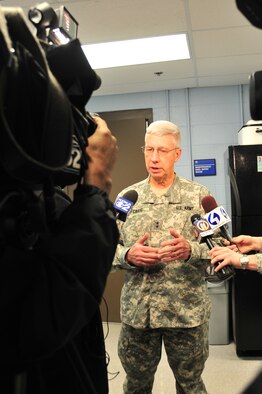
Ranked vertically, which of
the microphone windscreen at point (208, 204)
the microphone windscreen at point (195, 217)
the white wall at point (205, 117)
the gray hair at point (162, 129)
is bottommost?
the microphone windscreen at point (195, 217)

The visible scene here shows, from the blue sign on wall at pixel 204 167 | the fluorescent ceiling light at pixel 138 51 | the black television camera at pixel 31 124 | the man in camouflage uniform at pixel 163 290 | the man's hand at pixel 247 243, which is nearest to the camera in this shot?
the black television camera at pixel 31 124

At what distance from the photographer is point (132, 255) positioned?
67.6 inches

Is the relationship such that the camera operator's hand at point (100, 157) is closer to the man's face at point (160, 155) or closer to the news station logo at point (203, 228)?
the news station logo at point (203, 228)

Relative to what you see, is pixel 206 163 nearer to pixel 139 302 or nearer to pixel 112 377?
pixel 112 377

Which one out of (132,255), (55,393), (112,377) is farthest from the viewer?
(112,377)

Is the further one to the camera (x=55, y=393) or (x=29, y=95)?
(x=55, y=393)

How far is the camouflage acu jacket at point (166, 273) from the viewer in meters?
1.75

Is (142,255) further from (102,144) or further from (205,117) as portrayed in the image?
(205,117)

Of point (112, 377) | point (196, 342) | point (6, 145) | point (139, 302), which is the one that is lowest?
point (112, 377)

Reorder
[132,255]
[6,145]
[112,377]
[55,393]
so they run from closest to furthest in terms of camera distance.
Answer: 1. [6,145]
2. [55,393]
3. [132,255]
4. [112,377]

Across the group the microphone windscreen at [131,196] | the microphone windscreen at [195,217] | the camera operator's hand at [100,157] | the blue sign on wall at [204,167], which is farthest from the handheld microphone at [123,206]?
the blue sign on wall at [204,167]

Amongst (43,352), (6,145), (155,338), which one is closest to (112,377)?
(155,338)

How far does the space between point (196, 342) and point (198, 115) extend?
3.16 m

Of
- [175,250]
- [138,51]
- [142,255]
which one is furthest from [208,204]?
[138,51]
